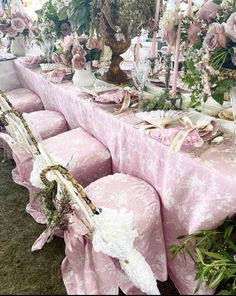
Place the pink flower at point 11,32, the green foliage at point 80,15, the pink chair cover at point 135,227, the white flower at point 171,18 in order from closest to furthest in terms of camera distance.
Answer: the pink chair cover at point 135,227, the white flower at point 171,18, the green foliage at point 80,15, the pink flower at point 11,32

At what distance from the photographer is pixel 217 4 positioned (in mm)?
988

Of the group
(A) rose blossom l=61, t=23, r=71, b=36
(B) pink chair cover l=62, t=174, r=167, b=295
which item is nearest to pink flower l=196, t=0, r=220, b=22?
(B) pink chair cover l=62, t=174, r=167, b=295

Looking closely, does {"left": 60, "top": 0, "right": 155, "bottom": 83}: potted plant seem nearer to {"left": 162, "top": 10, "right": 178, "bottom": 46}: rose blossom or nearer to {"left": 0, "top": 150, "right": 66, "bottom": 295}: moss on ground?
{"left": 162, "top": 10, "right": 178, "bottom": 46}: rose blossom

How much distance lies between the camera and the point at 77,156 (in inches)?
57.3

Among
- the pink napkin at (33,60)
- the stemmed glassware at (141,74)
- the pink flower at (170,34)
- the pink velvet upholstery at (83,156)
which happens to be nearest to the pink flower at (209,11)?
the pink flower at (170,34)

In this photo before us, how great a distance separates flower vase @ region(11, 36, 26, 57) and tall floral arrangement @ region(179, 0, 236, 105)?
2.10 m

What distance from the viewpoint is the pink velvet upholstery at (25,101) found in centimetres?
233

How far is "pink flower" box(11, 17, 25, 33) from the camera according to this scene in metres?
2.39

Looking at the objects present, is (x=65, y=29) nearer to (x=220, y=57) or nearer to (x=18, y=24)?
(x=18, y=24)

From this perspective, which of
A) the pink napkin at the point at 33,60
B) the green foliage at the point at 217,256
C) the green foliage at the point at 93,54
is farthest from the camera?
the pink napkin at the point at 33,60

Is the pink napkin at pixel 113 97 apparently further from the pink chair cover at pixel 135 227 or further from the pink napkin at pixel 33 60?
the pink napkin at pixel 33 60

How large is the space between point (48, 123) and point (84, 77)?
0.43 m

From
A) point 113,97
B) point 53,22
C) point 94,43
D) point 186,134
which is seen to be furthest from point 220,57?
point 53,22

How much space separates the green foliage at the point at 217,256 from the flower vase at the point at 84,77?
1.13m
